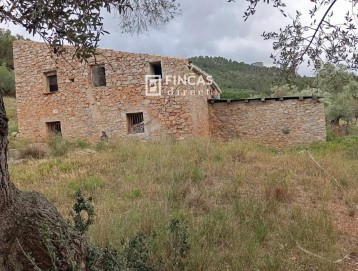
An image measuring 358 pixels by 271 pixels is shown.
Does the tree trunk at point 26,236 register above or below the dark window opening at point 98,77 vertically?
below

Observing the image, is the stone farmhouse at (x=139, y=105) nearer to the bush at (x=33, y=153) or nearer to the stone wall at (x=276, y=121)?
the stone wall at (x=276, y=121)

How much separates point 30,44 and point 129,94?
5.26 m

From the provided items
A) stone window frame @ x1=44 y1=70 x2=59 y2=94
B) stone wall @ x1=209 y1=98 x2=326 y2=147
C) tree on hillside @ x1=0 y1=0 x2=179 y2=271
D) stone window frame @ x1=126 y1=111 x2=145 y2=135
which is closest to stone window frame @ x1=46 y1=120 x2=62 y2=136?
stone window frame @ x1=44 y1=70 x2=59 y2=94

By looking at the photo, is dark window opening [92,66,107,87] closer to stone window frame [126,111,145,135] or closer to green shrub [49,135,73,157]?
stone window frame [126,111,145,135]

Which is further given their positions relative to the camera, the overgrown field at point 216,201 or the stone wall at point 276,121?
the stone wall at point 276,121

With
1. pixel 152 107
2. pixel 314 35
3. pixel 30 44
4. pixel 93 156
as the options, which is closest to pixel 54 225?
pixel 314 35

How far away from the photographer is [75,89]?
14.4 meters

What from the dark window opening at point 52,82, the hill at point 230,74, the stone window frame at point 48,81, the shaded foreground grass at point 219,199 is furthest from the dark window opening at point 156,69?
the hill at point 230,74

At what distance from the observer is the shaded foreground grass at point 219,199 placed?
11.5ft

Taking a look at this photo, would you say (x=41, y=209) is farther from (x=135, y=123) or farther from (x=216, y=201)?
(x=135, y=123)

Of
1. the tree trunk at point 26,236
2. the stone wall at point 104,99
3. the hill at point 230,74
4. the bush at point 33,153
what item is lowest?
the bush at point 33,153

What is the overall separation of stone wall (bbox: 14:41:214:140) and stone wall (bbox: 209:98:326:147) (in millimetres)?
1278

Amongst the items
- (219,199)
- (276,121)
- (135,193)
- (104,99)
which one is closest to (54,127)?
(104,99)

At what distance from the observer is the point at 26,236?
218 cm
